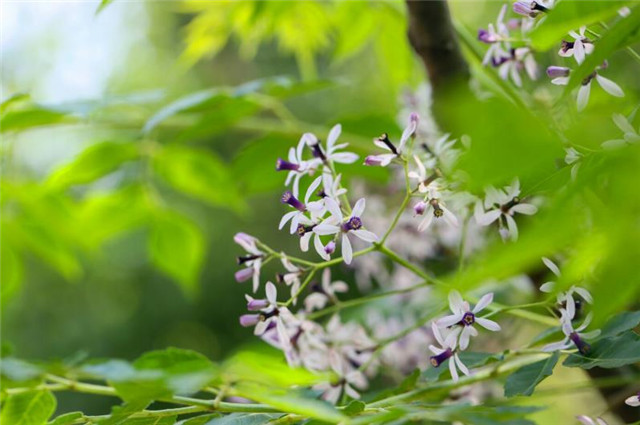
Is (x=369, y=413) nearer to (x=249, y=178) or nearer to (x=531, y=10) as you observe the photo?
(x=531, y=10)

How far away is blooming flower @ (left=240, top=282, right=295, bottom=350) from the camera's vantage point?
0.44 metres

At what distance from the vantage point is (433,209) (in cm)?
41

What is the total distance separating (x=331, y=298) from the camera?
0.57 metres

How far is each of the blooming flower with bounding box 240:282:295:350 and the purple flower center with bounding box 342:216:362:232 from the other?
0.22 feet

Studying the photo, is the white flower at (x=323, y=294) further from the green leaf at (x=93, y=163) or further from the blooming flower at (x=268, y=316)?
the green leaf at (x=93, y=163)

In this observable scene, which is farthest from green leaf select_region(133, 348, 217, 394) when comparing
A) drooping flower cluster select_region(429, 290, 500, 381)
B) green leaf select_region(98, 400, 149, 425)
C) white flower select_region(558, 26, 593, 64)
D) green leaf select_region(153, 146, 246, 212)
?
green leaf select_region(153, 146, 246, 212)

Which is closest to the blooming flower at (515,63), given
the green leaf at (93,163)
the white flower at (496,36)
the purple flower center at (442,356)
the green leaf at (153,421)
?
the white flower at (496,36)

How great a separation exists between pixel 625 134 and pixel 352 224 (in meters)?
0.15

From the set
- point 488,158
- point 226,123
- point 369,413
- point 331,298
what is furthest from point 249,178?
point 488,158

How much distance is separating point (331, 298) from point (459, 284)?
365mm

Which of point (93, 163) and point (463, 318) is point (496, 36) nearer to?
point (463, 318)

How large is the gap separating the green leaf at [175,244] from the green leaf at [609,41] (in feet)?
2.02

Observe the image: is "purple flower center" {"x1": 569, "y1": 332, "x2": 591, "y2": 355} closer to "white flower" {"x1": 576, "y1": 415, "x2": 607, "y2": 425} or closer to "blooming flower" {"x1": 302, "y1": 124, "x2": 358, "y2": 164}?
"white flower" {"x1": 576, "y1": 415, "x2": 607, "y2": 425}

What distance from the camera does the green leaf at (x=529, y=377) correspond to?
39 centimetres
